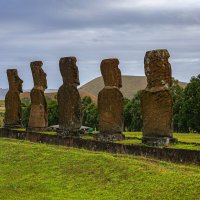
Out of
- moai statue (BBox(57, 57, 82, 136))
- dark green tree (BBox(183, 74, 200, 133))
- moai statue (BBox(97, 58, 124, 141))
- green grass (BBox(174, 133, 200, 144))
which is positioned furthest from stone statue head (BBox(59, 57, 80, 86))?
dark green tree (BBox(183, 74, 200, 133))

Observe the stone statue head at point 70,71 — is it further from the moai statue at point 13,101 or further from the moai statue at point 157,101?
the moai statue at point 13,101

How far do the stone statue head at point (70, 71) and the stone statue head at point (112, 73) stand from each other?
6.83 ft

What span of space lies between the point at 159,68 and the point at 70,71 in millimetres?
5571

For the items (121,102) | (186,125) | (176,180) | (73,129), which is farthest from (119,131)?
(186,125)

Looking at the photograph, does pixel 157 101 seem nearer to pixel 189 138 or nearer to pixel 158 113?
pixel 158 113

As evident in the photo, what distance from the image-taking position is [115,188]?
43.9ft

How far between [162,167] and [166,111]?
12.3 ft

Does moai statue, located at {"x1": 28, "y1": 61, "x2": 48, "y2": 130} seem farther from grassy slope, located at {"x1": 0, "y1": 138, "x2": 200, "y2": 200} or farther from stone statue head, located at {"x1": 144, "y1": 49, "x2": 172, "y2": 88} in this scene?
stone statue head, located at {"x1": 144, "y1": 49, "x2": 172, "y2": 88}

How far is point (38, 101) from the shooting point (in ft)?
83.9

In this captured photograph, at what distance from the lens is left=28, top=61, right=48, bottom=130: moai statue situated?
83.7 feet

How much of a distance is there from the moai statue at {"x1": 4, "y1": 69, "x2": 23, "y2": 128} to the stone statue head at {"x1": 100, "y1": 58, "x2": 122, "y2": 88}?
7806 millimetres

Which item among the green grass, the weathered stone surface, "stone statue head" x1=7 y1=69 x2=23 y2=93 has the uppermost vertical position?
"stone statue head" x1=7 y1=69 x2=23 y2=93

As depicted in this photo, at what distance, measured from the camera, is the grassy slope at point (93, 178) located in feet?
40.9

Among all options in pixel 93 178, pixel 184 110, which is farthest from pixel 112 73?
pixel 184 110
